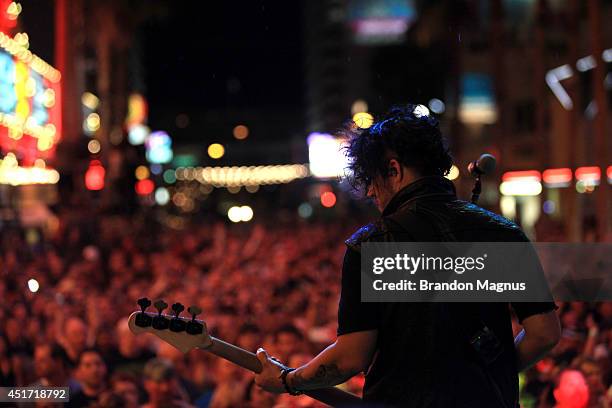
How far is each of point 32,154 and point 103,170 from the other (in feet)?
28.5

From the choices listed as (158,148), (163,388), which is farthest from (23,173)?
(158,148)

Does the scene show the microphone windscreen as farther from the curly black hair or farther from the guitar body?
the guitar body

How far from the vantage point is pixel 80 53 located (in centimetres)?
4031

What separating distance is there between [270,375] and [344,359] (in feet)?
1.24

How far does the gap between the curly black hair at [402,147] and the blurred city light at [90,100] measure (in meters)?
38.8

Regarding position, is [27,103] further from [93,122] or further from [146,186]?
[146,186]

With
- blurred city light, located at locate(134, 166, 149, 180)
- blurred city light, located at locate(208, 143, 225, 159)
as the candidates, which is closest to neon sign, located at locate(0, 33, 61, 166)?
blurred city light, located at locate(134, 166, 149, 180)

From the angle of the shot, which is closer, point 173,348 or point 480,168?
point 480,168

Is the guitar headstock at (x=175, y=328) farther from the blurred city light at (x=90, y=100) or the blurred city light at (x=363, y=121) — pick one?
the blurred city light at (x=90, y=100)

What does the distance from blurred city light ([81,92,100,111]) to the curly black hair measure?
38.8 metres

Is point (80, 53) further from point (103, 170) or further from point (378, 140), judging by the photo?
point (378, 140)

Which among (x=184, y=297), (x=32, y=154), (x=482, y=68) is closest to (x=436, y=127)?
(x=184, y=297)

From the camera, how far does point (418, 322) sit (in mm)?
2750

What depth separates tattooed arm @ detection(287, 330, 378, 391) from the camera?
2.73 metres
